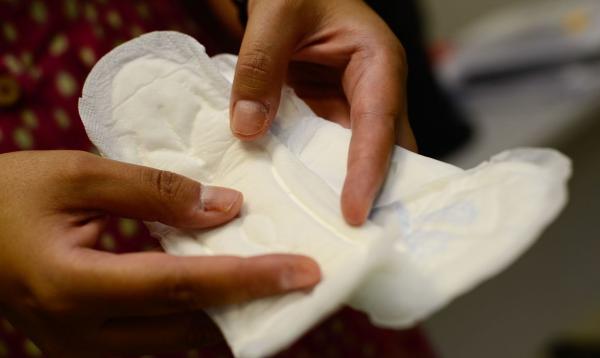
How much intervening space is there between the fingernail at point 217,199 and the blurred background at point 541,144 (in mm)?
598

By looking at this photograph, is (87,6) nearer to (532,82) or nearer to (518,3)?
(532,82)

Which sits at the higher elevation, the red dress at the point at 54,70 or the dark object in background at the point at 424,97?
the red dress at the point at 54,70

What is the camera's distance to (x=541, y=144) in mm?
969

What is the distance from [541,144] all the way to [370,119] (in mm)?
672

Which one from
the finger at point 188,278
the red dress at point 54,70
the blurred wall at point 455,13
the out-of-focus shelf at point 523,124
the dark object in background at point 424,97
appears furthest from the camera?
the blurred wall at point 455,13

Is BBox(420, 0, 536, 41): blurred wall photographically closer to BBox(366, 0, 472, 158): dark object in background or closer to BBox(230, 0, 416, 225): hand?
BBox(366, 0, 472, 158): dark object in background

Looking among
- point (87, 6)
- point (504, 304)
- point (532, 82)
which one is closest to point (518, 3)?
point (532, 82)

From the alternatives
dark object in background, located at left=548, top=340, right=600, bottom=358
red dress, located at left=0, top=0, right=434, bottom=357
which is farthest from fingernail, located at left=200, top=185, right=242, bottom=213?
dark object in background, located at left=548, top=340, right=600, bottom=358

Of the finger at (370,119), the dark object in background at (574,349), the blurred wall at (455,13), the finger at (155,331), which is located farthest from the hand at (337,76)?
the blurred wall at (455,13)

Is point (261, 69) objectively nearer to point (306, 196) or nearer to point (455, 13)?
point (306, 196)

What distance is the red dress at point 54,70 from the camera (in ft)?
1.59

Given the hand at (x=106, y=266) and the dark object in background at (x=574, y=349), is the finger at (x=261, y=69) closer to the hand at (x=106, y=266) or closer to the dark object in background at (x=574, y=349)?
the hand at (x=106, y=266)

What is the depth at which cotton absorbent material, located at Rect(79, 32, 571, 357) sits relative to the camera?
1.02 ft

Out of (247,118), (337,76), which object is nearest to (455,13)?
(337,76)
